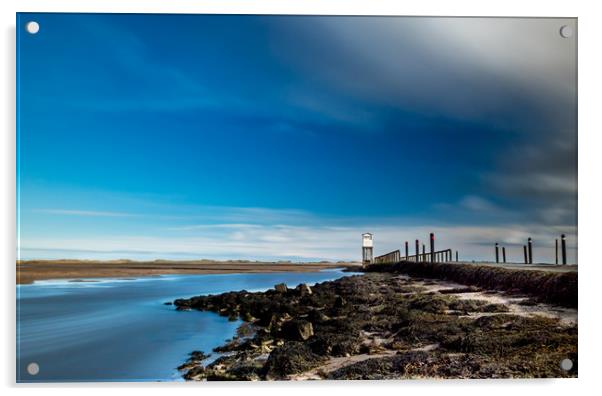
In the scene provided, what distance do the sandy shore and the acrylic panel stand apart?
0.06 feet

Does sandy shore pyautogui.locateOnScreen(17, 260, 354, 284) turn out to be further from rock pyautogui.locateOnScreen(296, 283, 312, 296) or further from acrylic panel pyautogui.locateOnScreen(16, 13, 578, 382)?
rock pyautogui.locateOnScreen(296, 283, 312, 296)

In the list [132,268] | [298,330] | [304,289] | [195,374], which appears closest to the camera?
[195,374]

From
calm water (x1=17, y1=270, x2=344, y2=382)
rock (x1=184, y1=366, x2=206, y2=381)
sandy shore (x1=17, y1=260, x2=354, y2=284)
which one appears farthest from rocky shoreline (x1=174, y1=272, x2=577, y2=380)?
sandy shore (x1=17, y1=260, x2=354, y2=284)

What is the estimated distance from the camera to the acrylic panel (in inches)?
163


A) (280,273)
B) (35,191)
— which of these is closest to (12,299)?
(35,191)

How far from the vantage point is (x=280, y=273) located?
4.43 meters

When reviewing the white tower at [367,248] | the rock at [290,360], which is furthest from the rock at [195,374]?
the white tower at [367,248]

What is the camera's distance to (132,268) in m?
4.21

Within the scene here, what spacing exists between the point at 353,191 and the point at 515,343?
1891mm

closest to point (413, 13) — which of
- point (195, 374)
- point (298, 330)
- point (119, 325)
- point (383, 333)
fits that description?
point (383, 333)

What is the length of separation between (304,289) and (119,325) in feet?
5.56

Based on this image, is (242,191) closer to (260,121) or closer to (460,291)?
(260,121)

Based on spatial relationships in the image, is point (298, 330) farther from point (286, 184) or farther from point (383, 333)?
point (286, 184)
